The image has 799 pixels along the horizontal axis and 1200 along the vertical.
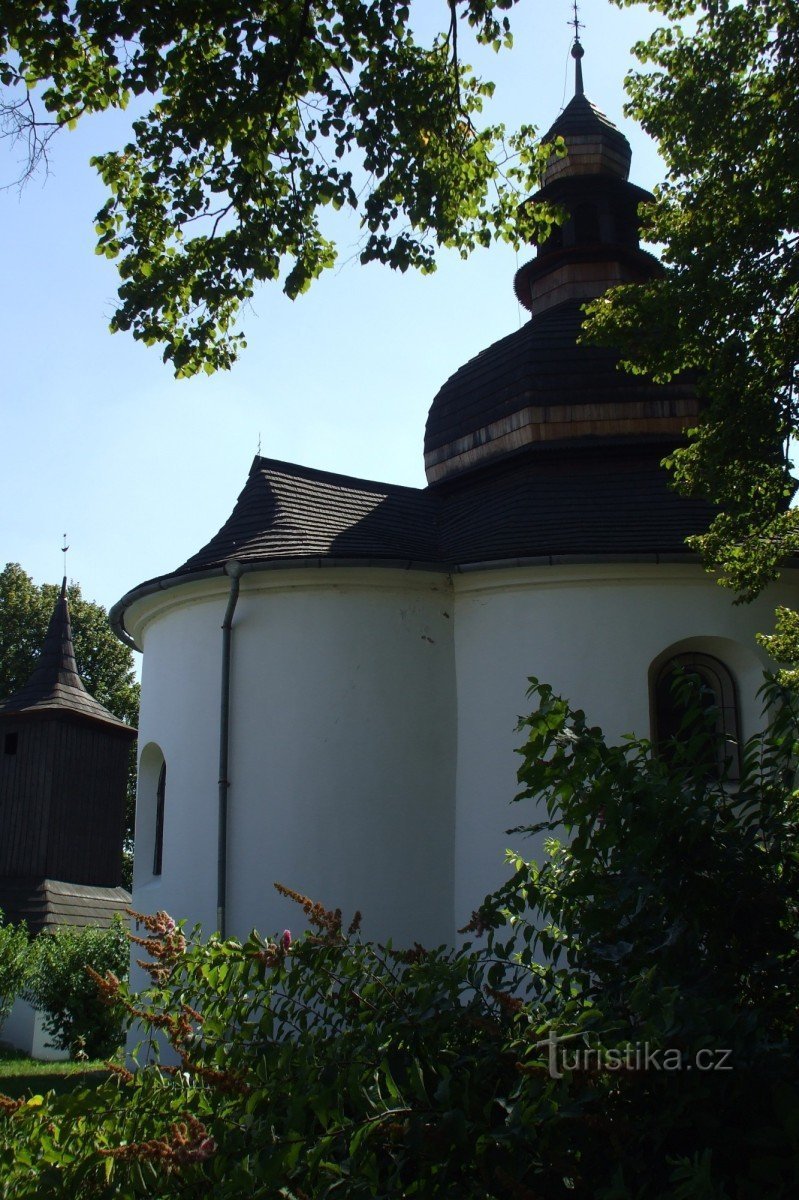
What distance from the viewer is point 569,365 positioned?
13.3 m

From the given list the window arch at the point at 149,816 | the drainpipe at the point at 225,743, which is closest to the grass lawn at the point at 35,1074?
the window arch at the point at 149,816

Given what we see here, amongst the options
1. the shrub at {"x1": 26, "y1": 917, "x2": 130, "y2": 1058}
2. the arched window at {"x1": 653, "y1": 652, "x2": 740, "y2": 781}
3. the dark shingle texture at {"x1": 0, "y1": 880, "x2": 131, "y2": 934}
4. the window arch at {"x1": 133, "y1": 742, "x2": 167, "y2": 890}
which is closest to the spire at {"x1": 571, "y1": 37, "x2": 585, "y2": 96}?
the arched window at {"x1": 653, "y1": 652, "x2": 740, "y2": 781}

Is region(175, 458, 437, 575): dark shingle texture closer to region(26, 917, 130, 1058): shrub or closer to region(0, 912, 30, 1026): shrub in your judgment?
region(26, 917, 130, 1058): shrub

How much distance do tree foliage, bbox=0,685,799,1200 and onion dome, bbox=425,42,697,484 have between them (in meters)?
8.09

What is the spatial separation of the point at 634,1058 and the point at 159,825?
10.7 meters

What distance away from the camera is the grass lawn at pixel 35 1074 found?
532 inches

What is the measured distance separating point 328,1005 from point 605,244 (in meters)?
14.7

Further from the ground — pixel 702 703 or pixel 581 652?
pixel 581 652

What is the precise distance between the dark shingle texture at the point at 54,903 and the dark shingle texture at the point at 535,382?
14.5 metres

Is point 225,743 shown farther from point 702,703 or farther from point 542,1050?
point 542,1050

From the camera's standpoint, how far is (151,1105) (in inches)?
126

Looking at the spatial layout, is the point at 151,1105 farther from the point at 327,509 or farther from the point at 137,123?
the point at 327,509

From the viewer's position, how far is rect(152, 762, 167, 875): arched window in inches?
490

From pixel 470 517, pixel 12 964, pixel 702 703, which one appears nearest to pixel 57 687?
pixel 12 964
